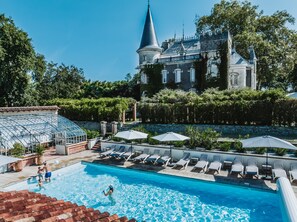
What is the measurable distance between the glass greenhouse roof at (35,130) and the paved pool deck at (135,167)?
7.03 ft

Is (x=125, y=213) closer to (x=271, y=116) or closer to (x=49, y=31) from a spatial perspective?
(x=271, y=116)

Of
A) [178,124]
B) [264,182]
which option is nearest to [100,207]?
[264,182]

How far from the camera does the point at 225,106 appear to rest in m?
22.5

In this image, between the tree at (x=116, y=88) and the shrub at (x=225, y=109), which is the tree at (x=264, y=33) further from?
the tree at (x=116, y=88)

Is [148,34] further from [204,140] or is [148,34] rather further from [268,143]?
[268,143]

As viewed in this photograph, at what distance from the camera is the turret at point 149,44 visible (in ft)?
126

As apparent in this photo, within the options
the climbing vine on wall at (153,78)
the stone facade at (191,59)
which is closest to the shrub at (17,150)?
the climbing vine on wall at (153,78)

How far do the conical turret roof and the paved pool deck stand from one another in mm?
25777

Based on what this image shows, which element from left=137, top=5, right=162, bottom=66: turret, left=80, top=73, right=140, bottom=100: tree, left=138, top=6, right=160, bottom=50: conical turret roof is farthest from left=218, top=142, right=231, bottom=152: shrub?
left=138, top=6, right=160, bottom=50: conical turret roof

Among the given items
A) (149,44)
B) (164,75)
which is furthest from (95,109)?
(149,44)

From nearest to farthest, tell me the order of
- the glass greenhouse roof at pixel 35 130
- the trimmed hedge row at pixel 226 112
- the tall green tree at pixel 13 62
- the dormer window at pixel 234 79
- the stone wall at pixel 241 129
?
the glass greenhouse roof at pixel 35 130 → the stone wall at pixel 241 129 → the trimmed hedge row at pixel 226 112 → the tall green tree at pixel 13 62 → the dormer window at pixel 234 79

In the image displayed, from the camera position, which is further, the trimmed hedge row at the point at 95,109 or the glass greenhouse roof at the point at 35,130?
the trimmed hedge row at the point at 95,109

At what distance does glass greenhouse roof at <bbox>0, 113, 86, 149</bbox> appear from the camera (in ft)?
54.7

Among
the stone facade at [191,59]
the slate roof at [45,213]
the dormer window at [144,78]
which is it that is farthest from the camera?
the dormer window at [144,78]
